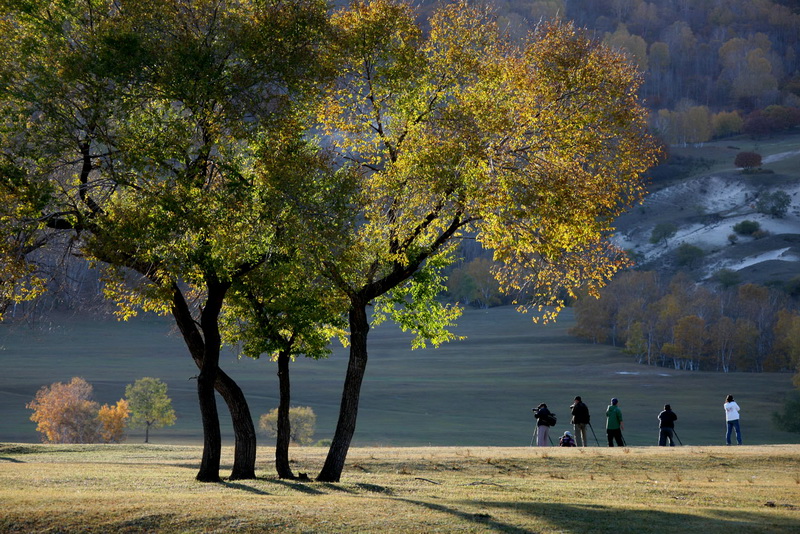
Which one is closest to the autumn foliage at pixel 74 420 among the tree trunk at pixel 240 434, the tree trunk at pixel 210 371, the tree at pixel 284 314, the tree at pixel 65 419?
the tree at pixel 65 419

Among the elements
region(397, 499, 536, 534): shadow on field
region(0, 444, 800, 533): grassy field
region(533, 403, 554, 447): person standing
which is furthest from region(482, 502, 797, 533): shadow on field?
region(533, 403, 554, 447): person standing

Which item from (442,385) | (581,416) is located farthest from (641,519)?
(442,385)

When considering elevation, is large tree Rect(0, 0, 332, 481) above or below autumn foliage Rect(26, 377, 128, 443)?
above

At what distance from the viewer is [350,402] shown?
811 inches

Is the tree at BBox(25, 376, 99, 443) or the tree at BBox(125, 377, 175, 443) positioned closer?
the tree at BBox(25, 376, 99, 443)

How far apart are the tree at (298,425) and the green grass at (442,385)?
157 centimetres

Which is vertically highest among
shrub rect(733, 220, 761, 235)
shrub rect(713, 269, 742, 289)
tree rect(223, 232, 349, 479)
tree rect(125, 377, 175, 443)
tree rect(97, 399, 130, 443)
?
shrub rect(733, 220, 761, 235)

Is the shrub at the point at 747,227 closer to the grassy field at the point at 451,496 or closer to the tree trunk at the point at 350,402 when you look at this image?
the grassy field at the point at 451,496

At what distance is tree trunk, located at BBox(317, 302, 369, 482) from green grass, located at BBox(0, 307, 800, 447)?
43580 mm

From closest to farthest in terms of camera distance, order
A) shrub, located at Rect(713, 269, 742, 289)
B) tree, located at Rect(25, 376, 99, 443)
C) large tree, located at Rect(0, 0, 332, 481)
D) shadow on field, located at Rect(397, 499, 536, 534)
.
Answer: shadow on field, located at Rect(397, 499, 536, 534) < large tree, located at Rect(0, 0, 332, 481) < tree, located at Rect(25, 376, 99, 443) < shrub, located at Rect(713, 269, 742, 289)

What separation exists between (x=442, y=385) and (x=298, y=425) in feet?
115

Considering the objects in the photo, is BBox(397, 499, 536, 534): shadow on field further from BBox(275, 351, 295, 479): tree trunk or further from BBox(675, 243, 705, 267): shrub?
BBox(675, 243, 705, 267): shrub

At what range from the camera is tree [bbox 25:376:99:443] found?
73812 millimetres

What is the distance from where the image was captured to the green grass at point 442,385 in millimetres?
79875
